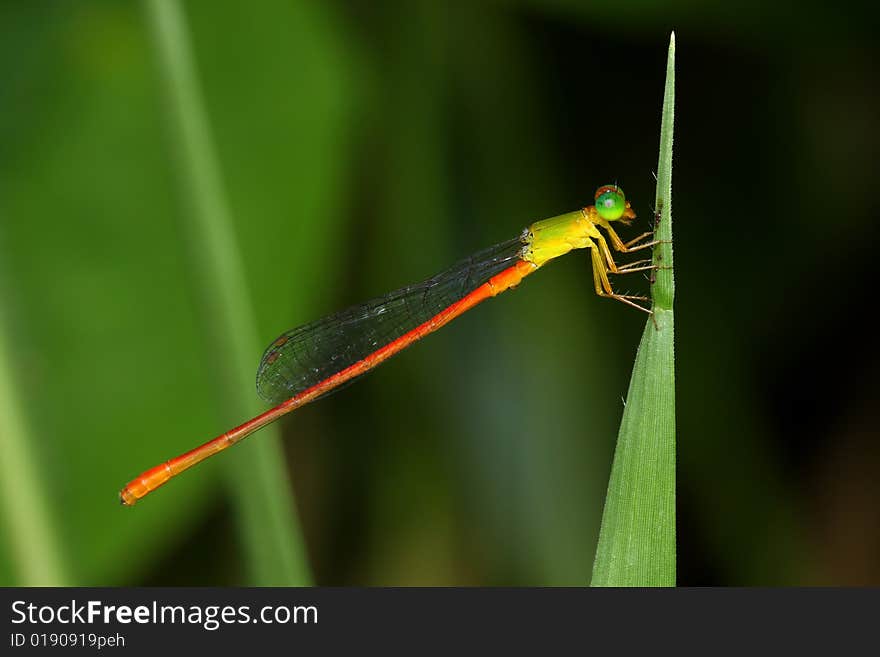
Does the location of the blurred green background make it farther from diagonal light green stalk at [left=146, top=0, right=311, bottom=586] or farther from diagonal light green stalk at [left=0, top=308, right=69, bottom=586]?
diagonal light green stalk at [left=146, top=0, right=311, bottom=586]

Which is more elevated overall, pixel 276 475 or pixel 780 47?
pixel 780 47

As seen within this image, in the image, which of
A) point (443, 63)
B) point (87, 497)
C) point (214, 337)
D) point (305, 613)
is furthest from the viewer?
point (443, 63)

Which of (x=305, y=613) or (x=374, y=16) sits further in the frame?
(x=374, y=16)

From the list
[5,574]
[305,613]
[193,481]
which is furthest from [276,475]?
[5,574]

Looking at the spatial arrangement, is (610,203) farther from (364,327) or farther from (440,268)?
(364,327)

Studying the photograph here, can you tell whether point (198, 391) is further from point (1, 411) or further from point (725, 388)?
point (725, 388)
